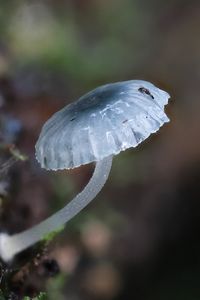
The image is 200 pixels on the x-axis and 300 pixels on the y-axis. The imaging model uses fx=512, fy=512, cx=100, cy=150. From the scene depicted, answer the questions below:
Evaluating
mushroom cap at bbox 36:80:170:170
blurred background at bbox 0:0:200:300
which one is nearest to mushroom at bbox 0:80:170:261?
mushroom cap at bbox 36:80:170:170

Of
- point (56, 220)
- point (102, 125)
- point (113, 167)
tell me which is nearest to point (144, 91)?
point (102, 125)

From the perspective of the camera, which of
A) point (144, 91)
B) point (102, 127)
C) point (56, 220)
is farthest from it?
point (56, 220)

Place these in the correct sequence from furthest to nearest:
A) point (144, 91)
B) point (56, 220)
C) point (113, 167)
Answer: point (113, 167) → point (56, 220) → point (144, 91)

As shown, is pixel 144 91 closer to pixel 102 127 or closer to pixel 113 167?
pixel 102 127

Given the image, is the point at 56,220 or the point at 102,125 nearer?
the point at 102,125

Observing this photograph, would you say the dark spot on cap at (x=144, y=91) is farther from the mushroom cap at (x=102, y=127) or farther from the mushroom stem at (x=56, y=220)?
the mushroom stem at (x=56, y=220)

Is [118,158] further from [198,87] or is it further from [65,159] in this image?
[65,159]

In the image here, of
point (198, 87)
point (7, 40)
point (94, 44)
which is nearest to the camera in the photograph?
point (7, 40)

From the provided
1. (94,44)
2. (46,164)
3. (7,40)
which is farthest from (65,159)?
(94,44)
